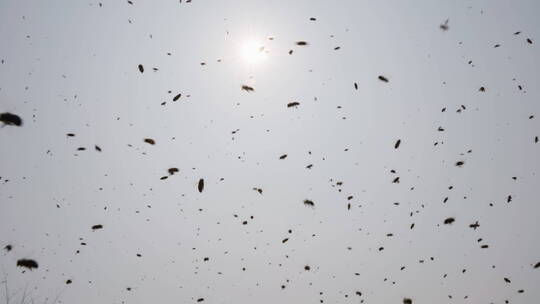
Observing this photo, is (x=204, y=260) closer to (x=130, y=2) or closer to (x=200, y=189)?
(x=200, y=189)

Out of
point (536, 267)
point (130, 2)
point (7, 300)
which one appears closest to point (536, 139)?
point (536, 267)

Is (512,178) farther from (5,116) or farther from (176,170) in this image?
(5,116)

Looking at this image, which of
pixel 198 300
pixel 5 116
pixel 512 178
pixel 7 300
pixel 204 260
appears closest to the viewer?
pixel 5 116

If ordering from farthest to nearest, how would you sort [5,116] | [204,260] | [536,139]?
[204,260] → [536,139] → [5,116]

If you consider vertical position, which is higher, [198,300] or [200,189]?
[200,189]

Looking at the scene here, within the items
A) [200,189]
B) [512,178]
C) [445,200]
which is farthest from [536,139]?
[200,189]

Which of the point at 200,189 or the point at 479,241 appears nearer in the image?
the point at 200,189

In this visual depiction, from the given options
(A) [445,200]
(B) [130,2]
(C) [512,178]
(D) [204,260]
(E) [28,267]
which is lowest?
(E) [28,267]

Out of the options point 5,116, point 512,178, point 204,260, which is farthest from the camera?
point 204,260

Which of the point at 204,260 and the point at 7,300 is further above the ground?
the point at 204,260
